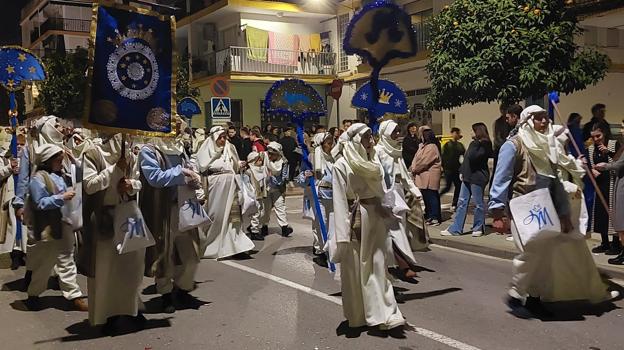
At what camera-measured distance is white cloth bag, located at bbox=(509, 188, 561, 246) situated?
5.62m

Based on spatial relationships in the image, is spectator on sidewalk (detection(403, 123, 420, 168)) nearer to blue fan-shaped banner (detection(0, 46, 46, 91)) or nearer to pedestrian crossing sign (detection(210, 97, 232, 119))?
pedestrian crossing sign (detection(210, 97, 232, 119))

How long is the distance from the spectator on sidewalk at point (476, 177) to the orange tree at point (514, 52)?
965 mm

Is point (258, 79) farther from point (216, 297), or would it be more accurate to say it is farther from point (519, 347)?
point (519, 347)

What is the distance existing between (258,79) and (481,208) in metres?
19.0

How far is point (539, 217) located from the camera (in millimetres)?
5648

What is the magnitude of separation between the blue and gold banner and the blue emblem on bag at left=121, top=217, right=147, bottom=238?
773 millimetres

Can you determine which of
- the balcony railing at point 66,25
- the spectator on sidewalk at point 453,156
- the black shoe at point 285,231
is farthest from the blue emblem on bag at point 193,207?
the balcony railing at point 66,25

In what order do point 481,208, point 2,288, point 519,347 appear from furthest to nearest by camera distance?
point 481,208 → point 2,288 → point 519,347

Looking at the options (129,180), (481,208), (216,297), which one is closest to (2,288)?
(216,297)

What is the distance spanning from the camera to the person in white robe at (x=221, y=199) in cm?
926

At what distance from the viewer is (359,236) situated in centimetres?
546

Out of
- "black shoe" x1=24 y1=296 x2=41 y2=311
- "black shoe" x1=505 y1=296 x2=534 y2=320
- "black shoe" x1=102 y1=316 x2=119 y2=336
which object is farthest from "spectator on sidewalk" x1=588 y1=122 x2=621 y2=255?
"black shoe" x1=24 y1=296 x2=41 y2=311

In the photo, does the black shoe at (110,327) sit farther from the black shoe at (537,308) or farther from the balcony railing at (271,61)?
the balcony railing at (271,61)

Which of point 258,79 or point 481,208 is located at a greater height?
point 258,79
